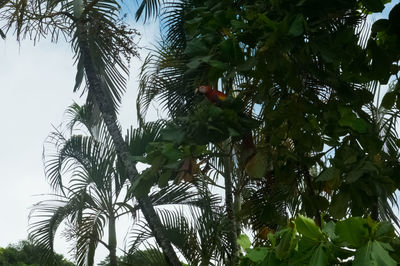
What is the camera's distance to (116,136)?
309 inches

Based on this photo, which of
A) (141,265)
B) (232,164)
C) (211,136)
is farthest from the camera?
(232,164)

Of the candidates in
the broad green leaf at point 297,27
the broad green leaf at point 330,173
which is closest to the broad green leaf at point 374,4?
the broad green leaf at point 297,27

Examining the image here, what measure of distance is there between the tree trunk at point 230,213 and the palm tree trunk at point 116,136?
0.63m

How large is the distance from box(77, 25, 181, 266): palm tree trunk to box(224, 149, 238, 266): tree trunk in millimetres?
630

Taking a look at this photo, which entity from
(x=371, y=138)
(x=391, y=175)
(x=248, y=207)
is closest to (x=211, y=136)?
(x=371, y=138)

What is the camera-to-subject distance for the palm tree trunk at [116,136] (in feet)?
23.1

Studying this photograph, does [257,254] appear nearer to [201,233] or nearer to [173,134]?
[173,134]

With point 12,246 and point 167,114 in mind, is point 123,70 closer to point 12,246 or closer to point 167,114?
point 167,114

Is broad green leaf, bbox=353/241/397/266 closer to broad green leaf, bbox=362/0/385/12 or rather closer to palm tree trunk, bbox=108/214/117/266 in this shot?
broad green leaf, bbox=362/0/385/12

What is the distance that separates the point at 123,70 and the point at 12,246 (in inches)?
428

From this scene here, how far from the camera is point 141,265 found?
7.24 m

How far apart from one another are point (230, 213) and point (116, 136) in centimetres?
172

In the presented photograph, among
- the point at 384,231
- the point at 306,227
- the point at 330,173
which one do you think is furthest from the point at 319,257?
the point at 330,173

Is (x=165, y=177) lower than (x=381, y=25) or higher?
lower
